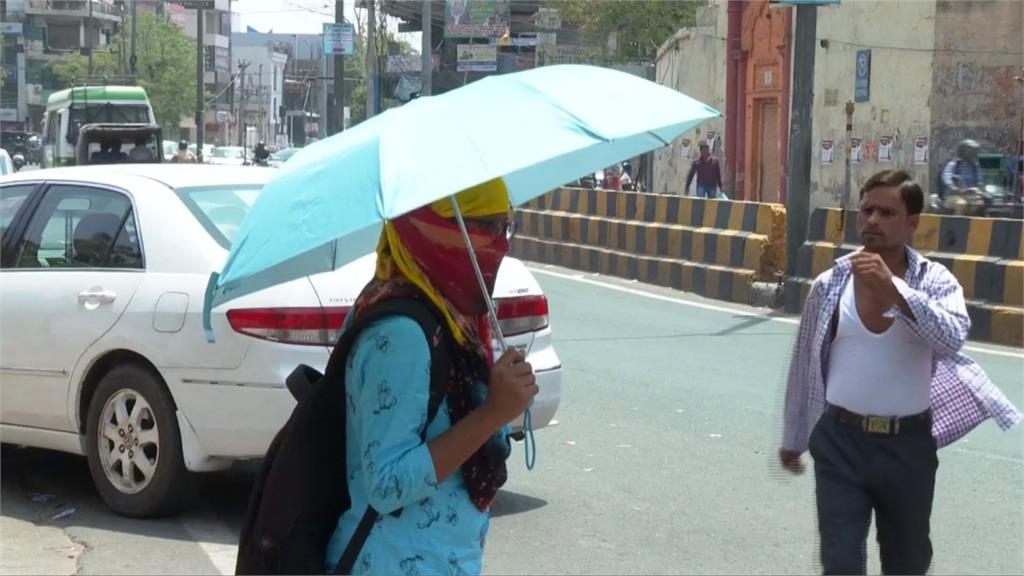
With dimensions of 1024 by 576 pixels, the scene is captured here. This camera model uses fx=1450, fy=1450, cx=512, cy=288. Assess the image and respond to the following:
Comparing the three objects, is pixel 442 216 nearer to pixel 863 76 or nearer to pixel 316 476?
pixel 316 476

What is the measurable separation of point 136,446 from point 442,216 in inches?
167

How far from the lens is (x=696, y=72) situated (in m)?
36.8

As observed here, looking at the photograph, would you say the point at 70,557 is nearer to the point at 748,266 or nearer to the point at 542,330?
the point at 542,330

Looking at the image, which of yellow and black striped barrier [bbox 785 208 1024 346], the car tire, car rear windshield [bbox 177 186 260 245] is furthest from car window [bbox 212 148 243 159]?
the car tire

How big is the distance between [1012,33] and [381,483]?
86.5ft

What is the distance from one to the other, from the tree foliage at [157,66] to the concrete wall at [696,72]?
43603mm

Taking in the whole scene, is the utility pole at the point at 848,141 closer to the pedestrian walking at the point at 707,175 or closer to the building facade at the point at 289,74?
the pedestrian walking at the point at 707,175

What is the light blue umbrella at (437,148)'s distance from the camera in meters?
2.62

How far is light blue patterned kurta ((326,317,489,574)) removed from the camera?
2.65 meters

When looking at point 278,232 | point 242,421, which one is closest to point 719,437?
point 242,421

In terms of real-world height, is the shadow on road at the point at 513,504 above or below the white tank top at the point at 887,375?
below

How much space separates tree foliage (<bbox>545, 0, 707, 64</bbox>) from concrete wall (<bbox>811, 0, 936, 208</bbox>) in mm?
17031

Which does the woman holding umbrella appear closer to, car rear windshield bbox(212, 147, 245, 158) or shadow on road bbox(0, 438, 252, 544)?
shadow on road bbox(0, 438, 252, 544)

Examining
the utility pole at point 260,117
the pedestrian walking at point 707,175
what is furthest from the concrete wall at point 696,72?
the utility pole at point 260,117
